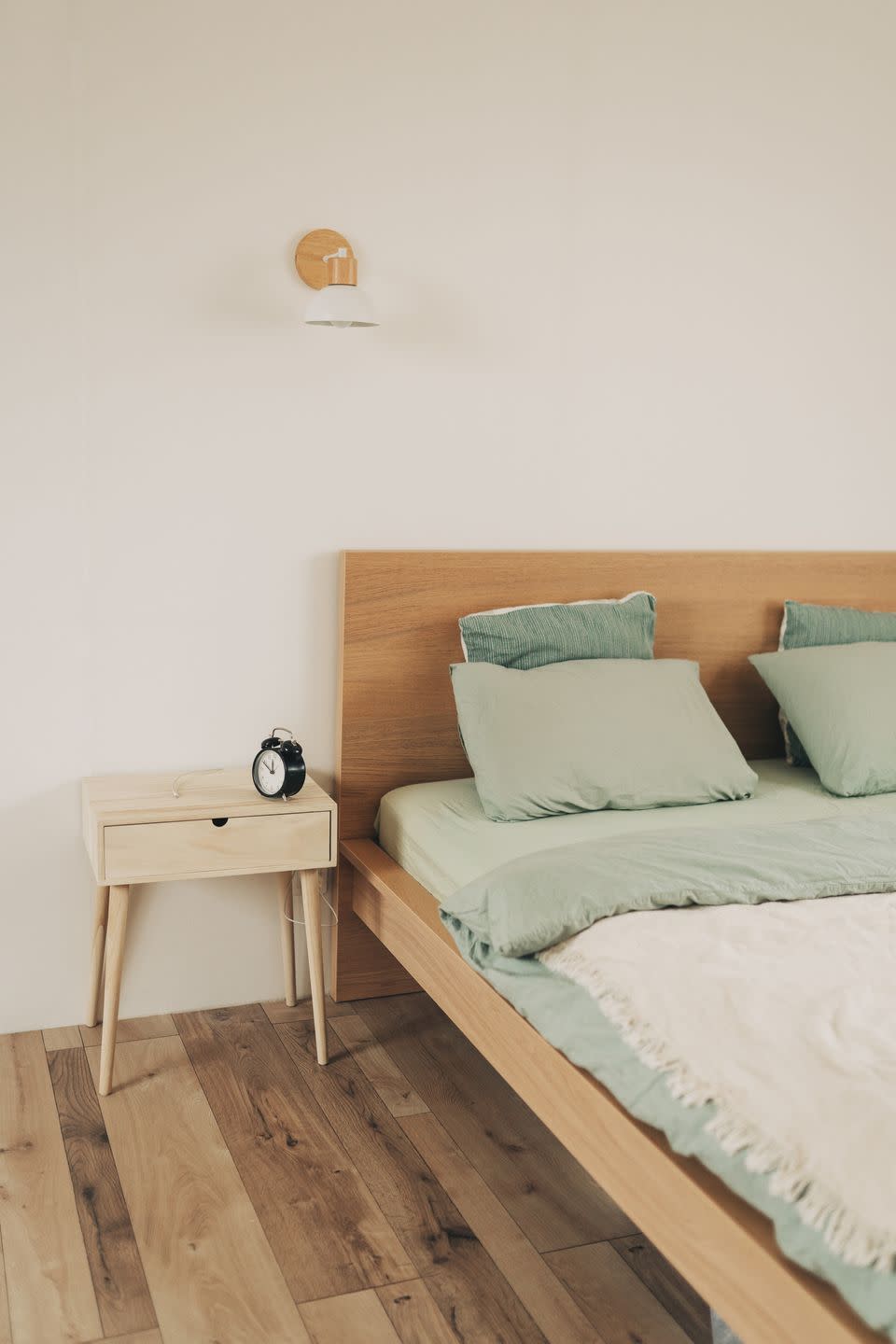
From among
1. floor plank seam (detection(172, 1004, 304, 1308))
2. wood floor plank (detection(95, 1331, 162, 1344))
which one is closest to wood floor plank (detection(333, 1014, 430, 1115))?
floor plank seam (detection(172, 1004, 304, 1308))

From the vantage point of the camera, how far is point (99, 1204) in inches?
82.4

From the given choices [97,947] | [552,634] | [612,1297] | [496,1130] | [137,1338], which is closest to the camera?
[137,1338]

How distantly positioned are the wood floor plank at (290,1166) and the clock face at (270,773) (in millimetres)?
595

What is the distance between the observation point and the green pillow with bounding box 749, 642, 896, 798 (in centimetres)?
279

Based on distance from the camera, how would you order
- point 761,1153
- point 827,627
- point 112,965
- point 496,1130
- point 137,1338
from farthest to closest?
1. point 827,627
2. point 112,965
3. point 496,1130
4. point 137,1338
5. point 761,1153

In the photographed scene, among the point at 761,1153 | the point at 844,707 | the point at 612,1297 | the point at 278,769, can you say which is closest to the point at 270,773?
the point at 278,769

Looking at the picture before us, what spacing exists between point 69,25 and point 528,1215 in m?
2.45

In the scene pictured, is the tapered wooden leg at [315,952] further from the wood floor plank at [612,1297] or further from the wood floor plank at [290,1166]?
the wood floor plank at [612,1297]

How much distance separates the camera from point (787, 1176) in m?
1.29

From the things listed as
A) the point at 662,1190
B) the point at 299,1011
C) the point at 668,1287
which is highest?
the point at 662,1190

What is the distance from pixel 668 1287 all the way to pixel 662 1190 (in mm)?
529

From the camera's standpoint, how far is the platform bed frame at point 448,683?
2.03m

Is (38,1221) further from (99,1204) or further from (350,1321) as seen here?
(350,1321)

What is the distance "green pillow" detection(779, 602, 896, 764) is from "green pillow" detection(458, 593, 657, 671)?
0.49 metres
